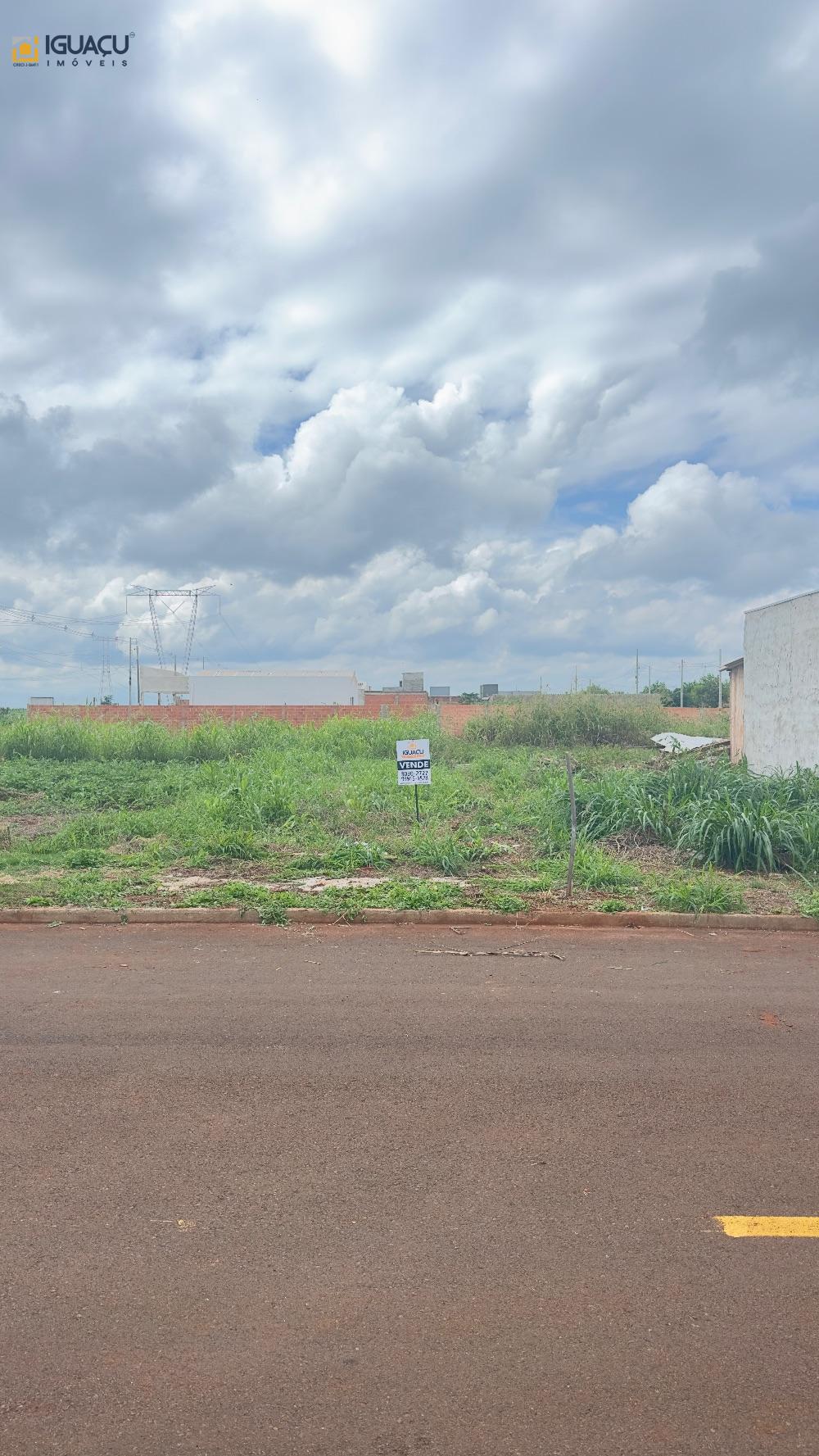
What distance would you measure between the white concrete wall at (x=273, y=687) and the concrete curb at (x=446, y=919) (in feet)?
175

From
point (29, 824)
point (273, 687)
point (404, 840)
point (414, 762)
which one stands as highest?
point (273, 687)

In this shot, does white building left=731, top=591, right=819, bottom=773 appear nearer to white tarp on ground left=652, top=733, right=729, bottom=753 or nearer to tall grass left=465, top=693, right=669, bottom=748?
white tarp on ground left=652, top=733, right=729, bottom=753

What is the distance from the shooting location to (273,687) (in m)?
63.0

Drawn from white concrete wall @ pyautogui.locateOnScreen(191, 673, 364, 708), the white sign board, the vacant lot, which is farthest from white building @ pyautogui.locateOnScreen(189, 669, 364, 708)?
the white sign board

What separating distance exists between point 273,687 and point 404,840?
169ft

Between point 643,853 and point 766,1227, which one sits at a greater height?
point 643,853

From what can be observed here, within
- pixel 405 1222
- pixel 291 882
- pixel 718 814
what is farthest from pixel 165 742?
pixel 405 1222

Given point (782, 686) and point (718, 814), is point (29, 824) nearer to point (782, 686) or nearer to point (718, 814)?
point (718, 814)

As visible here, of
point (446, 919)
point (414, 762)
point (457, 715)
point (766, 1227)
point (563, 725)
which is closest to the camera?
point (766, 1227)

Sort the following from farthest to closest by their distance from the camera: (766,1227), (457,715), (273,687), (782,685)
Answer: (273,687), (457,715), (782,685), (766,1227)

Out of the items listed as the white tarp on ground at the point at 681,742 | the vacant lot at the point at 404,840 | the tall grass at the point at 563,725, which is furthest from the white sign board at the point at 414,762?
the tall grass at the point at 563,725

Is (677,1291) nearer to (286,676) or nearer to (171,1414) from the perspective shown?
(171,1414)

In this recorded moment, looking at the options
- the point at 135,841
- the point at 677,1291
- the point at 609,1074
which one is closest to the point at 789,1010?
the point at 609,1074

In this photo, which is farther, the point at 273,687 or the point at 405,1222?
the point at 273,687
